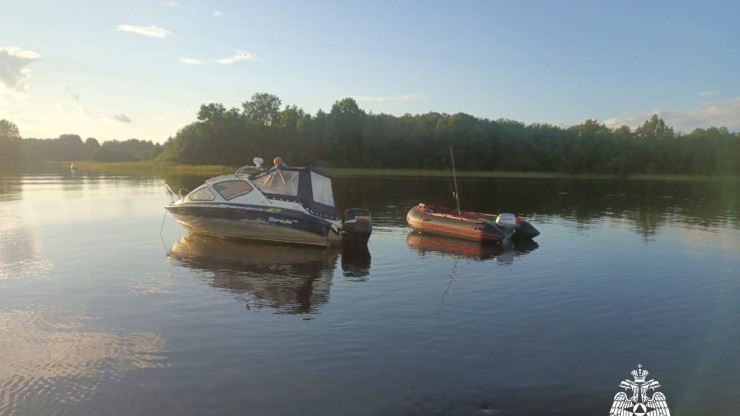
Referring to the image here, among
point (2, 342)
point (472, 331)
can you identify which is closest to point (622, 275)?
point (472, 331)

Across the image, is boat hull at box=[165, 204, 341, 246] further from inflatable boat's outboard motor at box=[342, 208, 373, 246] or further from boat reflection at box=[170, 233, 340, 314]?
inflatable boat's outboard motor at box=[342, 208, 373, 246]

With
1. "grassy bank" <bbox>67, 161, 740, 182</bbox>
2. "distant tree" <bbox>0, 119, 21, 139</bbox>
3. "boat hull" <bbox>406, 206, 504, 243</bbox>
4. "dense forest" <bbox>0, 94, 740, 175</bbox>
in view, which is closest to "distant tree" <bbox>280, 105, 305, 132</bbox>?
"dense forest" <bbox>0, 94, 740, 175</bbox>

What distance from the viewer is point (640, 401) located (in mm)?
8516

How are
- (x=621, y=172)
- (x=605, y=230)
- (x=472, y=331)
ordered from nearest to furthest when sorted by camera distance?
1. (x=472, y=331)
2. (x=605, y=230)
3. (x=621, y=172)

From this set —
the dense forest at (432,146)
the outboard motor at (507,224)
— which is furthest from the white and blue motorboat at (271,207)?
the dense forest at (432,146)

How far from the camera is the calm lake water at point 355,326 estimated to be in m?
8.31

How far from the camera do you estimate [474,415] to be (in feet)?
25.5

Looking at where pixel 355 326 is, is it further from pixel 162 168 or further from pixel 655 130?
pixel 655 130

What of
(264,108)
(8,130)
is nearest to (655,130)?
(264,108)

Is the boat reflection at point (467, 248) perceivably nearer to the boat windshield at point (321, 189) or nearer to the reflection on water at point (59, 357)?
the boat windshield at point (321, 189)

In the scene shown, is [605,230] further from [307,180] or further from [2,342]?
[2,342]

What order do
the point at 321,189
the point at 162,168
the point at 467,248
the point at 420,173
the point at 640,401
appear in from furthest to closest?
the point at 162,168
the point at 420,173
the point at 467,248
the point at 321,189
the point at 640,401

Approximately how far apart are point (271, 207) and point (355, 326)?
405 inches

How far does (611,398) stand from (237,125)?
118 meters
